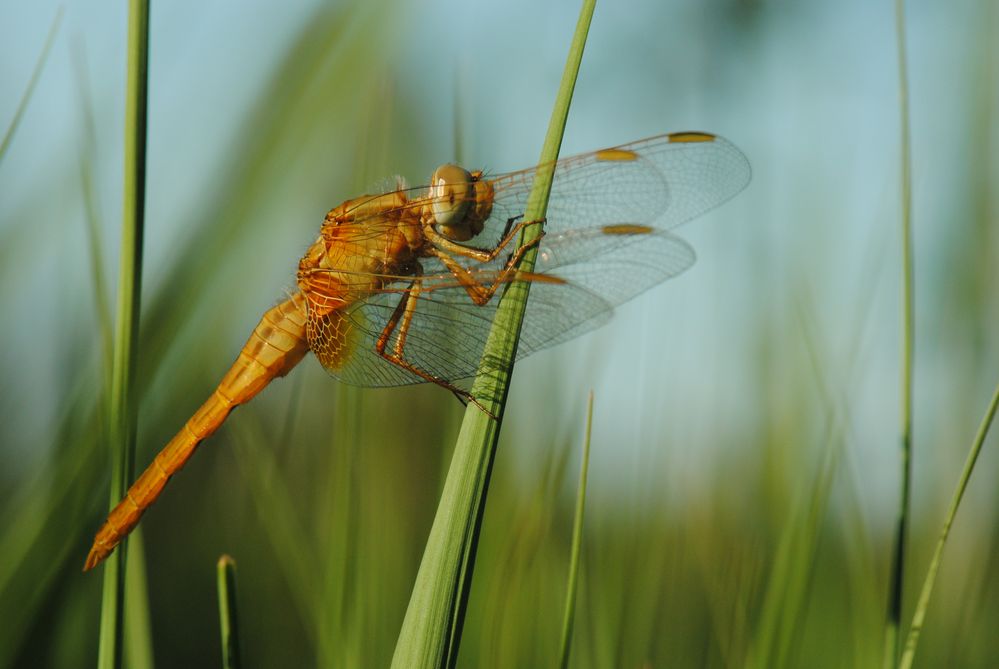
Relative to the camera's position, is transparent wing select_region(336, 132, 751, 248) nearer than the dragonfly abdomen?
Yes

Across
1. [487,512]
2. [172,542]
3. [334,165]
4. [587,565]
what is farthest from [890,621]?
[172,542]

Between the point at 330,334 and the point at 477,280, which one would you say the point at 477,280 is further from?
the point at 330,334

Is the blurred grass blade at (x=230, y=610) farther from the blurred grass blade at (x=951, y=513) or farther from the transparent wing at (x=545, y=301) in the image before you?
the blurred grass blade at (x=951, y=513)

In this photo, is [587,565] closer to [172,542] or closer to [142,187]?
[142,187]

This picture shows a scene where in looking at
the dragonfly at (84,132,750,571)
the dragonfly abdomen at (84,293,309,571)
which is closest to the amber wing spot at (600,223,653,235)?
the dragonfly at (84,132,750,571)

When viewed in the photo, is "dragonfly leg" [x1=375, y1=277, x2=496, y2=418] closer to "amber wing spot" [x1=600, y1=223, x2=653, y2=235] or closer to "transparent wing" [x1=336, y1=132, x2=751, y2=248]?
"transparent wing" [x1=336, y1=132, x2=751, y2=248]
